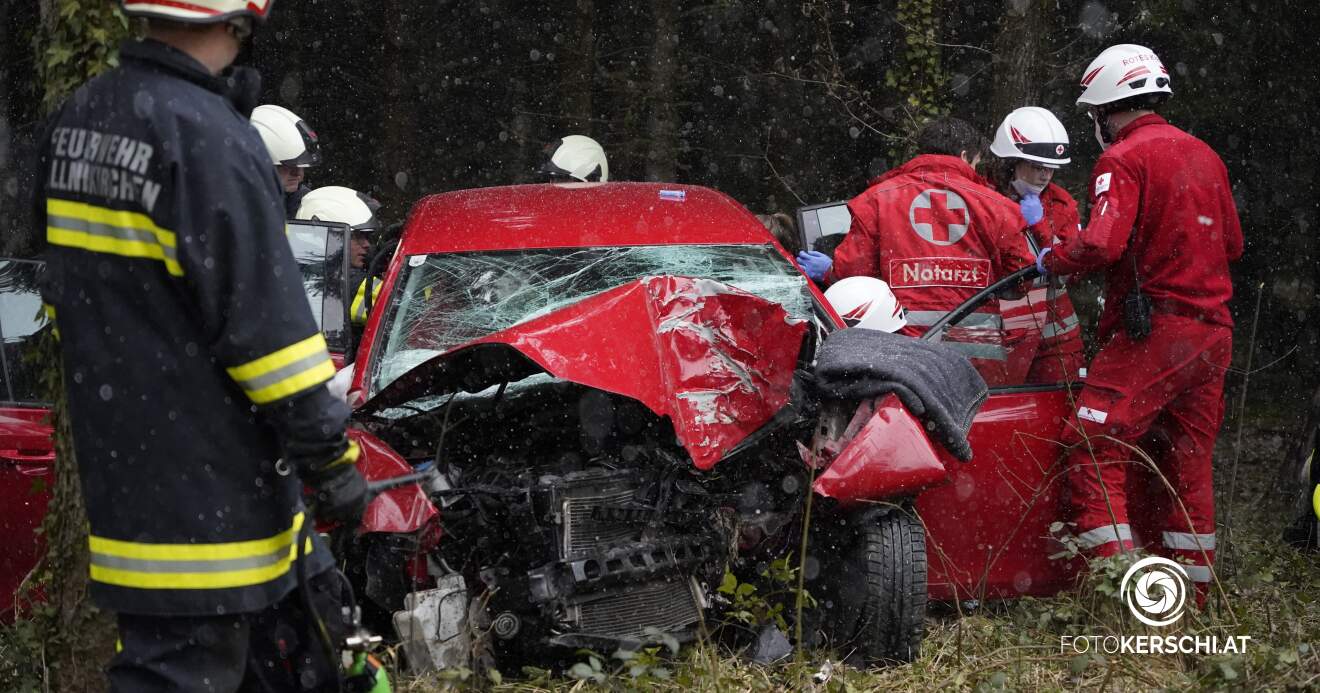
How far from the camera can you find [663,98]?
38.4ft

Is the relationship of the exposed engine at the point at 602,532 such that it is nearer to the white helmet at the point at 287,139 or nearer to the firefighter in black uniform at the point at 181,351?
the firefighter in black uniform at the point at 181,351

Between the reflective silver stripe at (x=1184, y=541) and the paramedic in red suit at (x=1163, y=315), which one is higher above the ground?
the paramedic in red suit at (x=1163, y=315)

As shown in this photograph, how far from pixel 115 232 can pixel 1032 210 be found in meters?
4.66

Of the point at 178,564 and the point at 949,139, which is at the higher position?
the point at 949,139

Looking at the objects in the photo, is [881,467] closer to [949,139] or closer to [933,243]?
[933,243]

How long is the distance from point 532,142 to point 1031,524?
10508mm

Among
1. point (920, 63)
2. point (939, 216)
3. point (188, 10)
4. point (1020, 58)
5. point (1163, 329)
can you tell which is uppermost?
point (188, 10)

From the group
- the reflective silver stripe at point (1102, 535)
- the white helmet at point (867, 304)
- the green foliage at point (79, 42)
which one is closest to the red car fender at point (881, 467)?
the reflective silver stripe at point (1102, 535)

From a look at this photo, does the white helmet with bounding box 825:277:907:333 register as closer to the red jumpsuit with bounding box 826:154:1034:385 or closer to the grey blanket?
the red jumpsuit with bounding box 826:154:1034:385

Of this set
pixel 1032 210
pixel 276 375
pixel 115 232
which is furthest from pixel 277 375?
pixel 1032 210

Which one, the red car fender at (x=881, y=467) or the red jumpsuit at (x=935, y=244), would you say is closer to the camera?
the red car fender at (x=881, y=467)

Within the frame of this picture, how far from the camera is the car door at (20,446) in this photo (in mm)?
3990

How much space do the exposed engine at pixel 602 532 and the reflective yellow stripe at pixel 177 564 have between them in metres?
1.26

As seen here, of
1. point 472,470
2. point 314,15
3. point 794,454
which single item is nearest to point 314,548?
point 472,470
